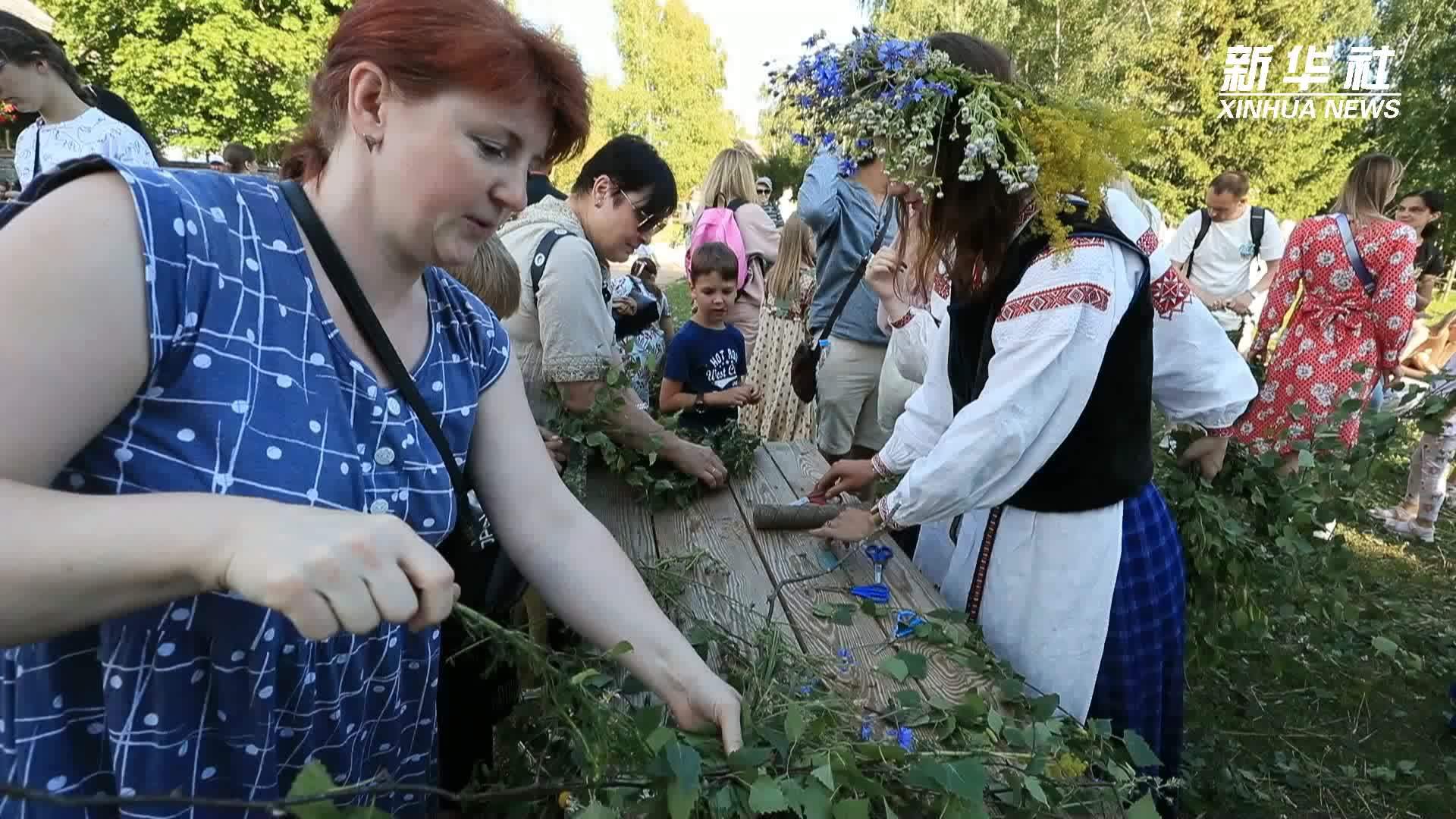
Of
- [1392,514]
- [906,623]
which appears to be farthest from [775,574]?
[1392,514]

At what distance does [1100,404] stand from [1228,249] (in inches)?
226

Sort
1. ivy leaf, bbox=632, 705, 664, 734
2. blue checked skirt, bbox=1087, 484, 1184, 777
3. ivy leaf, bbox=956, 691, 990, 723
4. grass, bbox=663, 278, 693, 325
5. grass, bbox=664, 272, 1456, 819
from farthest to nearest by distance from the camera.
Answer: grass, bbox=663, 278, 693, 325 < grass, bbox=664, 272, 1456, 819 < blue checked skirt, bbox=1087, 484, 1184, 777 < ivy leaf, bbox=956, 691, 990, 723 < ivy leaf, bbox=632, 705, 664, 734

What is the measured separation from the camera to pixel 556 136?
48.4 inches

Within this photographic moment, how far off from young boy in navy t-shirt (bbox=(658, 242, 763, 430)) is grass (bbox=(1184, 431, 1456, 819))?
6.64 feet

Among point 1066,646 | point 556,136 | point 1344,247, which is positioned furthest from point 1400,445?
point 556,136

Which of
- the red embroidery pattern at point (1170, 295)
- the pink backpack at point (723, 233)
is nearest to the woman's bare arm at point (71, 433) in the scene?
the red embroidery pattern at point (1170, 295)

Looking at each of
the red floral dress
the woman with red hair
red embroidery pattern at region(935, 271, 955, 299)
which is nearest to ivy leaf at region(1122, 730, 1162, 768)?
the woman with red hair

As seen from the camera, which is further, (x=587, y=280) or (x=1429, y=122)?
(x=1429, y=122)

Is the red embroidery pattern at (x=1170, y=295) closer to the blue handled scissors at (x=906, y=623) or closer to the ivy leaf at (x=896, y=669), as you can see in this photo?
the blue handled scissors at (x=906, y=623)

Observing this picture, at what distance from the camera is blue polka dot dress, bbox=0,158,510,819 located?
846 millimetres

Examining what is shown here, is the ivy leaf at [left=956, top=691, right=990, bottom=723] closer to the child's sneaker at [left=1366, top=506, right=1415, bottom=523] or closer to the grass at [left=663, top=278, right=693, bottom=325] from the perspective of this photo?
the child's sneaker at [left=1366, top=506, right=1415, bottom=523]

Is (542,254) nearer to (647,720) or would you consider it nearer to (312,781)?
Result: (647,720)

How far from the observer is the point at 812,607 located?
177 cm

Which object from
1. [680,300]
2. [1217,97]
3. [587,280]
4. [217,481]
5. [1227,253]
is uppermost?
[1217,97]
